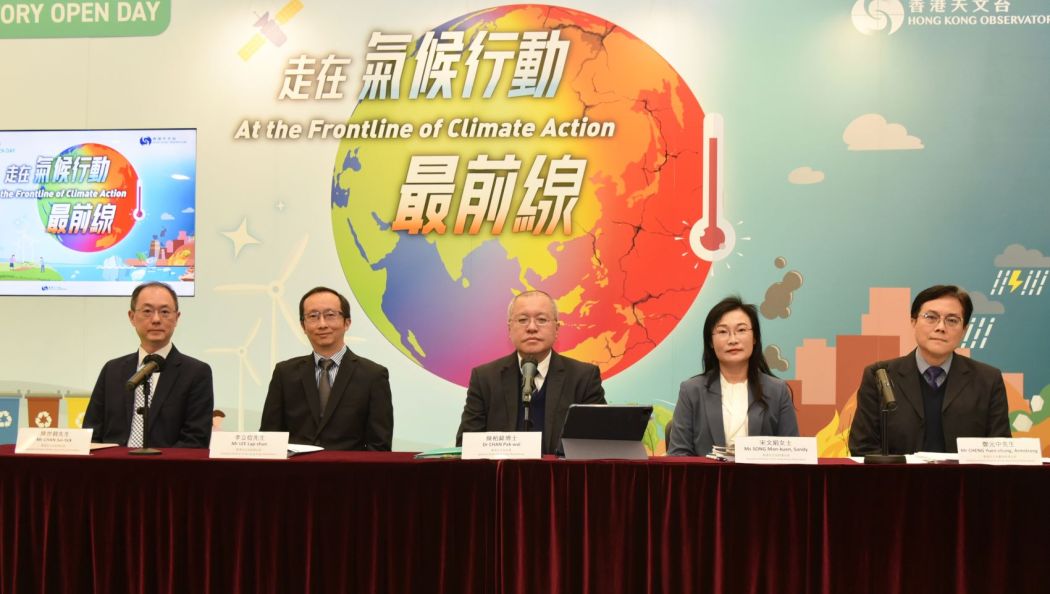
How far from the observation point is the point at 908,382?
11.2ft

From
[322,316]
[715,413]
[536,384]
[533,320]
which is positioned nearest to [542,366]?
[536,384]

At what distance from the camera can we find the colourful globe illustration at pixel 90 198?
484 centimetres

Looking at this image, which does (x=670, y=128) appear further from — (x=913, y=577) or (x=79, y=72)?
(x=79, y=72)

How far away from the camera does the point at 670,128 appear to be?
14.9ft

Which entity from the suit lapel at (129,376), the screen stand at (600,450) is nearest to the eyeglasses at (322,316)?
the suit lapel at (129,376)

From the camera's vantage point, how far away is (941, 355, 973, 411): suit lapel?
3350 millimetres

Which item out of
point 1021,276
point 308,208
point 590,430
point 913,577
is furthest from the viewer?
point 308,208

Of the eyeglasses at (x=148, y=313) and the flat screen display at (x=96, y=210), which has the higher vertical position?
the flat screen display at (x=96, y=210)

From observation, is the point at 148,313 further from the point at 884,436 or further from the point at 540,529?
the point at 884,436

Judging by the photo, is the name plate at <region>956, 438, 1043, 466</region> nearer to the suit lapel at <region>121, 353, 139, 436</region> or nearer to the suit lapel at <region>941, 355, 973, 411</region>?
the suit lapel at <region>941, 355, 973, 411</region>

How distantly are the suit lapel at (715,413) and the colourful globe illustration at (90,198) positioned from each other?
10.8 ft

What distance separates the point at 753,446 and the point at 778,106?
8.25ft

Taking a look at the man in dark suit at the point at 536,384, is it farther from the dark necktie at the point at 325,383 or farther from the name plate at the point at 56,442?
the name plate at the point at 56,442

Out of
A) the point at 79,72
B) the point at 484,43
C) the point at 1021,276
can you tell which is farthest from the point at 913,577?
the point at 79,72
